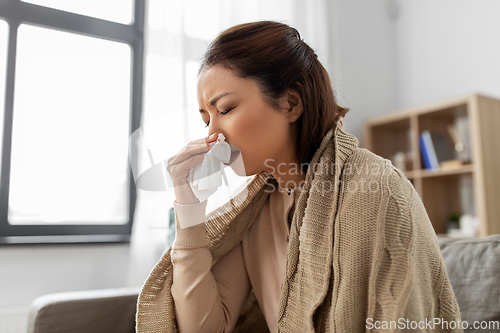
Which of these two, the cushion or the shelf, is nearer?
the cushion

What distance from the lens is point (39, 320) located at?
112 cm

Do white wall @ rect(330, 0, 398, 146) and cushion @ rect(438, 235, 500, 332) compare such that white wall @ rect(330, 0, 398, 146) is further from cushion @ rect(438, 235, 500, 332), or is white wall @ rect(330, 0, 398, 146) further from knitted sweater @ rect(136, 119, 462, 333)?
knitted sweater @ rect(136, 119, 462, 333)

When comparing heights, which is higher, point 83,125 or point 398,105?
point 398,105

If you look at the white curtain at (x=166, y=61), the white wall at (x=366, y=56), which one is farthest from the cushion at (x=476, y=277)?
the white wall at (x=366, y=56)

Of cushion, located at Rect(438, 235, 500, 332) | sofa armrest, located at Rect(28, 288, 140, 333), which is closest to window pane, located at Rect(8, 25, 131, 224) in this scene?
sofa armrest, located at Rect(28, 288, 140, 333)

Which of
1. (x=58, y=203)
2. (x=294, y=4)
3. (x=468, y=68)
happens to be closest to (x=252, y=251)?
(x=58, y=203)

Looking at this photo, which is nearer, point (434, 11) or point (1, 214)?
point (1, 214)

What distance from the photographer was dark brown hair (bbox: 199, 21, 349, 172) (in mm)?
958

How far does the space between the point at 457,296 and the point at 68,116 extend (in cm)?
201

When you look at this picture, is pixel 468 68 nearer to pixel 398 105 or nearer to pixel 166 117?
pixel 398 105

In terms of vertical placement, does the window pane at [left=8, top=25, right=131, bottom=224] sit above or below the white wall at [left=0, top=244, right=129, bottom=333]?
above

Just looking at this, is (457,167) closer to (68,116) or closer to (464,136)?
(464,136)

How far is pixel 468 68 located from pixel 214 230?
7.74 ft

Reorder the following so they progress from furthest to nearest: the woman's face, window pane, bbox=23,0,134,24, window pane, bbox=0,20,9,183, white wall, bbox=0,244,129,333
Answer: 1. window pane, bbox=23,0,134,24
2. window pane, bbox=0,20,9,183
3. white wall, bbox=0,244,129,333
4. the woman's face
